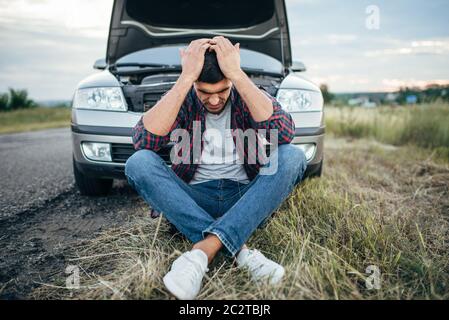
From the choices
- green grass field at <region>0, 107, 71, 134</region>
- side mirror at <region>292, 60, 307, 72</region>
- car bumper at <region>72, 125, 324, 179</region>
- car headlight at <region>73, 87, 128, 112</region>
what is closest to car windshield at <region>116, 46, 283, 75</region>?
side mirror at <region>292, 60, 307, 72</region>

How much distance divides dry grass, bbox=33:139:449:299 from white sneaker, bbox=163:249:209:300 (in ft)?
0.26

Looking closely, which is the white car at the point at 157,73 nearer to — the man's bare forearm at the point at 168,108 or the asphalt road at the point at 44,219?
the asphalt road at the point at 44,219

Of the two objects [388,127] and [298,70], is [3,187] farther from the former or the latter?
[388,127]

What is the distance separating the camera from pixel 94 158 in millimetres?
2541

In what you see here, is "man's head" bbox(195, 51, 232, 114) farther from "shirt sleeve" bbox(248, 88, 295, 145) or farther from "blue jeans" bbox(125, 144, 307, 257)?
"blue jeans" bbox(125, 144, 307, 257)

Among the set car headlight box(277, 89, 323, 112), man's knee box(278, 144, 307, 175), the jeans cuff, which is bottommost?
the jeans cuff

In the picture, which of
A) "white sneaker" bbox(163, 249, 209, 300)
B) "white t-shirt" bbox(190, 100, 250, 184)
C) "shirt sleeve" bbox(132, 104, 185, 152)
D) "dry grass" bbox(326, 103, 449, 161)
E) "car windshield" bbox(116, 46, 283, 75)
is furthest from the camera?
"dry grass" bbox(326, 103, 449, 161)

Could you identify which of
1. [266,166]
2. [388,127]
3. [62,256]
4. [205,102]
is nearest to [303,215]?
[266,166]

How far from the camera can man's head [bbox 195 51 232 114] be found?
177 centimetres

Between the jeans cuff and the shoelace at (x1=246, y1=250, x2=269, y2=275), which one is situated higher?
the jeans cuff

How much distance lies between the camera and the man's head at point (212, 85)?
1.77 meters

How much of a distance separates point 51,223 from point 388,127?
5.98 metres

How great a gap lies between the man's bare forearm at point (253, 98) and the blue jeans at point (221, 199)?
0.67 feet

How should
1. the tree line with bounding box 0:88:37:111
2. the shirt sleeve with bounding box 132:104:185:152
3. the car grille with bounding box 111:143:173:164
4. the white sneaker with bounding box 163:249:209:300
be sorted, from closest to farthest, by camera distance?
the white sneaker with bounding box 163:249:209:300 → the shirt sleeve with bounding box 132:104:185:152 → the car grille with bounding box 111:143:173:164 → the tree line with bounding box 0:88:37:111
